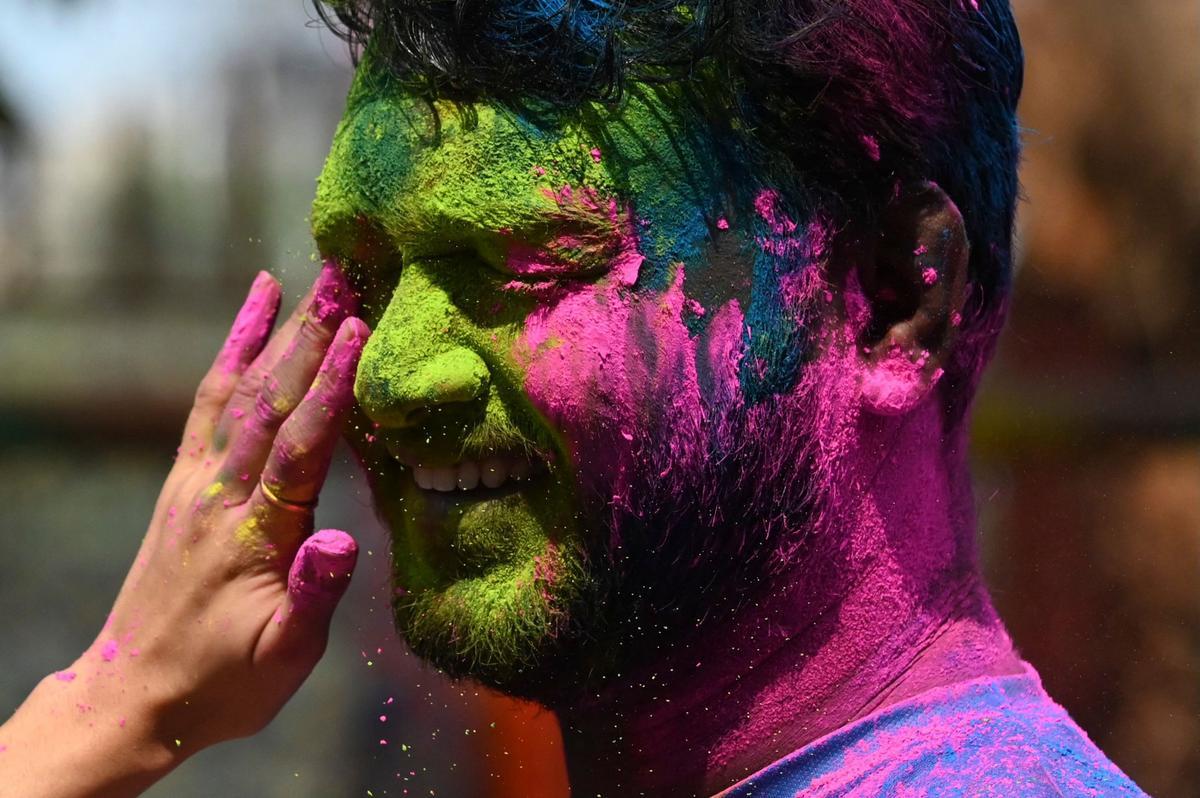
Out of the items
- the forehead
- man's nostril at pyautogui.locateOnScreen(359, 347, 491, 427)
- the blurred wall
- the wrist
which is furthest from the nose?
the blurred wall

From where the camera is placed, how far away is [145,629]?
1536 millimetres

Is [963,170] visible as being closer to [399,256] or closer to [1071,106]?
[399,256]

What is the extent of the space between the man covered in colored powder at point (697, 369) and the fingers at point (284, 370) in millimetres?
75

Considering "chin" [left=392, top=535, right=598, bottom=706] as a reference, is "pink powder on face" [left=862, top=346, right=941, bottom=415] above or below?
above

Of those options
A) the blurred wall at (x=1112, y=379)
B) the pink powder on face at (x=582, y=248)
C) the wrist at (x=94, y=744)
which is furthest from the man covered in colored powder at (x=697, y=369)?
the blurred wall at (x=1112, y=379)

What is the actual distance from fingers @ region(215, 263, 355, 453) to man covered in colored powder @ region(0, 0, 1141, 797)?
75 mm

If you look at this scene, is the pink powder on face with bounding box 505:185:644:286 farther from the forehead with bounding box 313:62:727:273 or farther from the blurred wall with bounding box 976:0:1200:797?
the blurred wall with bounding box 976:0:1200:797

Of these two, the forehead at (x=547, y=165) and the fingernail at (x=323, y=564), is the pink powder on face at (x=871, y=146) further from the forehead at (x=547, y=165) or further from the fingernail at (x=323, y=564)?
the fingernail at (x=323, y=564)

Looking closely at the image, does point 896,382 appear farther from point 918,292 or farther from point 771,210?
point 771,210

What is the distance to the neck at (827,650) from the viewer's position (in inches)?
47.5

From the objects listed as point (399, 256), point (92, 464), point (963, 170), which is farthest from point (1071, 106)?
point (92, 464)

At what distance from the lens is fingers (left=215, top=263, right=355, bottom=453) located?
4.43ft

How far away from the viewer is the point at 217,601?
149cm

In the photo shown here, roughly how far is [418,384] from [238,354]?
1.85 ft
